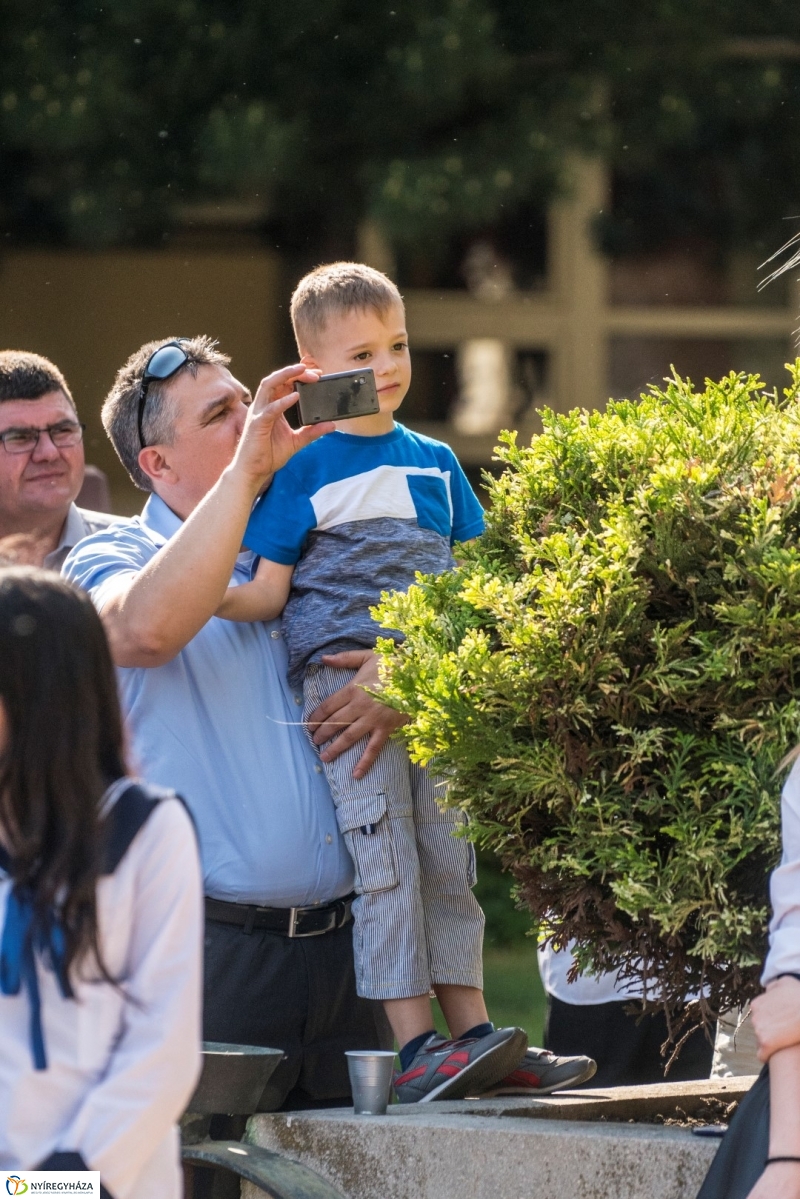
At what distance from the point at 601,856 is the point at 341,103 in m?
5.15

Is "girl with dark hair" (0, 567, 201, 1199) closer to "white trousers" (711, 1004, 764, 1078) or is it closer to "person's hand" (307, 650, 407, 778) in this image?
"person's hand" (307, 650, 407, 778)

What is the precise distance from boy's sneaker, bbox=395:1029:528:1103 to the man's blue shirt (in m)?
0.37

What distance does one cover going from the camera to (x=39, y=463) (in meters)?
4.29

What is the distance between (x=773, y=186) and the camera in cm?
777

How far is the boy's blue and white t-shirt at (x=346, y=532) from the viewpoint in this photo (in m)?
3.19

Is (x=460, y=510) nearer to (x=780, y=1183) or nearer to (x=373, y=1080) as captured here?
(x=373, y=1080)

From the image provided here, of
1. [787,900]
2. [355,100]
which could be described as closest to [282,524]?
[787,900]

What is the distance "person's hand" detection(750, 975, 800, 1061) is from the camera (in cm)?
218

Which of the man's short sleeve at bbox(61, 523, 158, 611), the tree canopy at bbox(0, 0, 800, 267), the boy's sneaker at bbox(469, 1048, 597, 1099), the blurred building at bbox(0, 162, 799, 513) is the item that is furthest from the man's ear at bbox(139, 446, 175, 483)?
the blurred building at bbox(0, 162, 799, 513)

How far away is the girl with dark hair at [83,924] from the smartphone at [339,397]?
1.15 metres

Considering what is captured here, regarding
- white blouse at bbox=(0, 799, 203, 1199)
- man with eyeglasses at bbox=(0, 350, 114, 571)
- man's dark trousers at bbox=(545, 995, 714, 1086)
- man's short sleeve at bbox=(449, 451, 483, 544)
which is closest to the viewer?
white blouse at bbox=(0, 799, 203, 1199)

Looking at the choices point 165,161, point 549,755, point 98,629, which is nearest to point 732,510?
point 549,755

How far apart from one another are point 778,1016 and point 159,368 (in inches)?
71.5

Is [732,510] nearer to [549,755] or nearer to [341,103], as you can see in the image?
[549,755]
